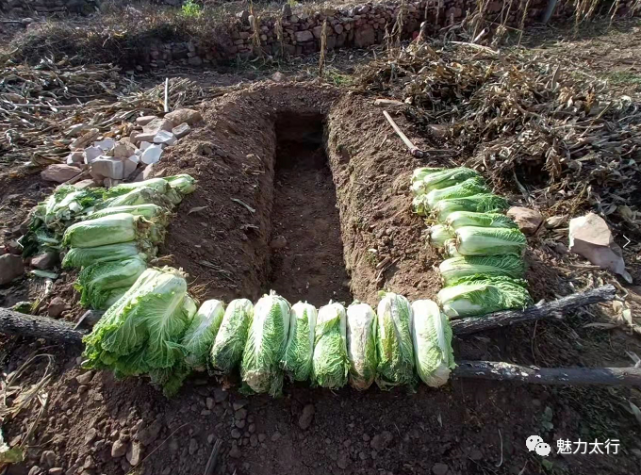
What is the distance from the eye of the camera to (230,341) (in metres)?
3.36

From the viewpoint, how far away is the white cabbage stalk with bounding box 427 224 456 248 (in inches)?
173

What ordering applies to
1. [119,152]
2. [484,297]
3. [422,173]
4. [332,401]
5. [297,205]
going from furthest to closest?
[297,205] < [119,152] < [422,173] < [484,297] < [332,401]

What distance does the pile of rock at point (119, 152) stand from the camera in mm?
5648

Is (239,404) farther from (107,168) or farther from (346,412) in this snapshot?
(107,168)

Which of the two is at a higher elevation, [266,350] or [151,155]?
[151,155]

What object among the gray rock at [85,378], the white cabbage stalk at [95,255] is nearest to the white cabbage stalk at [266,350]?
the gray rock at [85,378]

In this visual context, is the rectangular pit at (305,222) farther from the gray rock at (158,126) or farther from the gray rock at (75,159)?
the gray rock at (75,159)

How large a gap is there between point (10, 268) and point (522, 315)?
17.9ft

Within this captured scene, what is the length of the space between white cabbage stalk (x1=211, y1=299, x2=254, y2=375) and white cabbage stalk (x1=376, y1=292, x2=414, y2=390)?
46.1 inches

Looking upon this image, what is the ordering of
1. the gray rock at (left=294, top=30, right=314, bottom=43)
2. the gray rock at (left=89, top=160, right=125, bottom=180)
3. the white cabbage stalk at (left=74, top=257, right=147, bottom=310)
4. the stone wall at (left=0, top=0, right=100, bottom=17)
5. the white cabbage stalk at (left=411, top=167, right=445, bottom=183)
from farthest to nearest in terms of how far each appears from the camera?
the stone wall at (left=0, top=0, right=100, bottom=17) → the gray rock at (left=294, top=30, right=314, bottom=43) → the gray rock at (left=89, top=160, right=125, bottom=180) → the white cabbage stalk at (left=411, top=167, right=445, bottom=183) → the white cabbage stalk at (left=74, top=257, right=147, bottom=310)

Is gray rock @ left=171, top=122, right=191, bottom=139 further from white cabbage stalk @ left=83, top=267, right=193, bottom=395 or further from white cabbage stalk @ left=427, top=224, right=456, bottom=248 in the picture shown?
white cabbage stalk @ left=427, top=224, right=456, bottom=248

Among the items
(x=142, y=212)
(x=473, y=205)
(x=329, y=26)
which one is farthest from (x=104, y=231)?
(x=329, y=26)

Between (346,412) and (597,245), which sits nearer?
(346,412)

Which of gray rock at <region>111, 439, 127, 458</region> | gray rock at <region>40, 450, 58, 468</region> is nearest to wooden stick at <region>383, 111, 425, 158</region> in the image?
gray rock at <region>111, 439, 127, 458</region>
